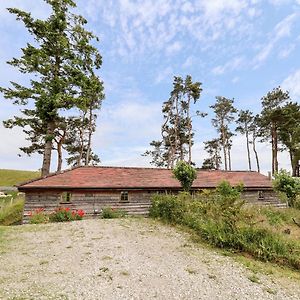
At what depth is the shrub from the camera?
16.2m

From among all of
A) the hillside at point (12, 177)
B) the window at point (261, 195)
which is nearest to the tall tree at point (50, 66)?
the window at point (261, 195)

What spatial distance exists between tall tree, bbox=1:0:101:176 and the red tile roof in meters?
4.03

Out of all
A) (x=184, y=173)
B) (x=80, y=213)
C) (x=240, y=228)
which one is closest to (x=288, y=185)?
(x=184, y=173)

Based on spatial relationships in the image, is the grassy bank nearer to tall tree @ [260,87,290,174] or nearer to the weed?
the weed

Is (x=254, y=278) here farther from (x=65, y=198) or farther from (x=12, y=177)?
(x=12, y=177)

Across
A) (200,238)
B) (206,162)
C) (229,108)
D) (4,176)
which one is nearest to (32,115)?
(200,238)

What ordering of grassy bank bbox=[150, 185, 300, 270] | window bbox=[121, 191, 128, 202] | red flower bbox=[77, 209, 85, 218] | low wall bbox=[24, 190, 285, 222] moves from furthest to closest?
1. window bbox=[121, 191, 128, 202]
2. red flower bbox=[77, 209, 85, 218]
3. low wall bbox=[24, 190, 285, 222]
4. grassy bank bbox=[150, 185, 300, 270]

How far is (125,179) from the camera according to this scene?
21.1 metres

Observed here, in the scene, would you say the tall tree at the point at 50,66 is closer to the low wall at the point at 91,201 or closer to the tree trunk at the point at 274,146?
the low wall at the point at 91,201

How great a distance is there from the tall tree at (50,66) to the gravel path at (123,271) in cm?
1212

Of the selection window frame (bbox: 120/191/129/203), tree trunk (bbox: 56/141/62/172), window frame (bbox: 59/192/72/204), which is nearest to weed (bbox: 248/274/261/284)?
A: window frame (bbox: 120/191/129/203)

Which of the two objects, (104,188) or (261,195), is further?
(261,195)

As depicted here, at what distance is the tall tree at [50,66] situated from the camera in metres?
20.8

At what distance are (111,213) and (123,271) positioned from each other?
36.3 feet
